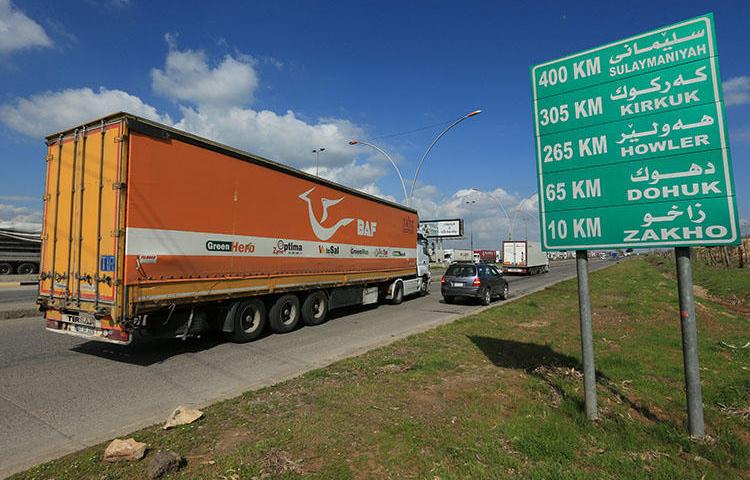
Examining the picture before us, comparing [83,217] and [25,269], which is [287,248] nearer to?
[83,217]

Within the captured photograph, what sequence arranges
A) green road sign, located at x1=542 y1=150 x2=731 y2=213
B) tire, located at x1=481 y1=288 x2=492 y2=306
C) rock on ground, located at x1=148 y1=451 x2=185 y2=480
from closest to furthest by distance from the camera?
rock on ground, located at x1=148 y1=451 x2=185 y2=480 → green road sign, located at x1=542 y1=150 x2=731 y2=213 → tire, located at x1=481 y1=288 x2=492 y2=306

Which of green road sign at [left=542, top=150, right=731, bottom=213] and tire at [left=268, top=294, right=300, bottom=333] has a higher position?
green road sign at [left=542, top=150, right=731, bottom=213]

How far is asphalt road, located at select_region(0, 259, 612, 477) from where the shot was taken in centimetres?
411

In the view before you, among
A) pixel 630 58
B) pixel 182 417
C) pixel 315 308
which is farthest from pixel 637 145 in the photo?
pixel 315 308

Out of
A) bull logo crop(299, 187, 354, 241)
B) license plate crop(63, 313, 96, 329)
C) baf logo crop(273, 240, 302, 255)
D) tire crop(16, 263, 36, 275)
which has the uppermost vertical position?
bull logo crop(299, 187, 354, 241)

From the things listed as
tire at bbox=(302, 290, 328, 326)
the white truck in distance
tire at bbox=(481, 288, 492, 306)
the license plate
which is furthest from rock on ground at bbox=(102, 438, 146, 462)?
the white truck in distance

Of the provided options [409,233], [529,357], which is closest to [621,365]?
[529,357]

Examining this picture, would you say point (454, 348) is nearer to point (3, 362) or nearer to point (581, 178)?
point (581, 178)

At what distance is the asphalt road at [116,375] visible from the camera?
13.5 ft

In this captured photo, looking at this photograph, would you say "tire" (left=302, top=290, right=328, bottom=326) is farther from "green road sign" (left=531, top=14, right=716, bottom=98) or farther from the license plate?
"green road sign" (left=531, top=14, right=716, bottom=98)

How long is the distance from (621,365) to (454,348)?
2.59 m

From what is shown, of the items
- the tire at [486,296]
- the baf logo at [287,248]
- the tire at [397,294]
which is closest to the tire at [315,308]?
the baf logo at [287,248]

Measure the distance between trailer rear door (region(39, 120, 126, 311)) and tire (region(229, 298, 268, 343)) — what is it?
2.44 m

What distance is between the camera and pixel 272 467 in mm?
3123
